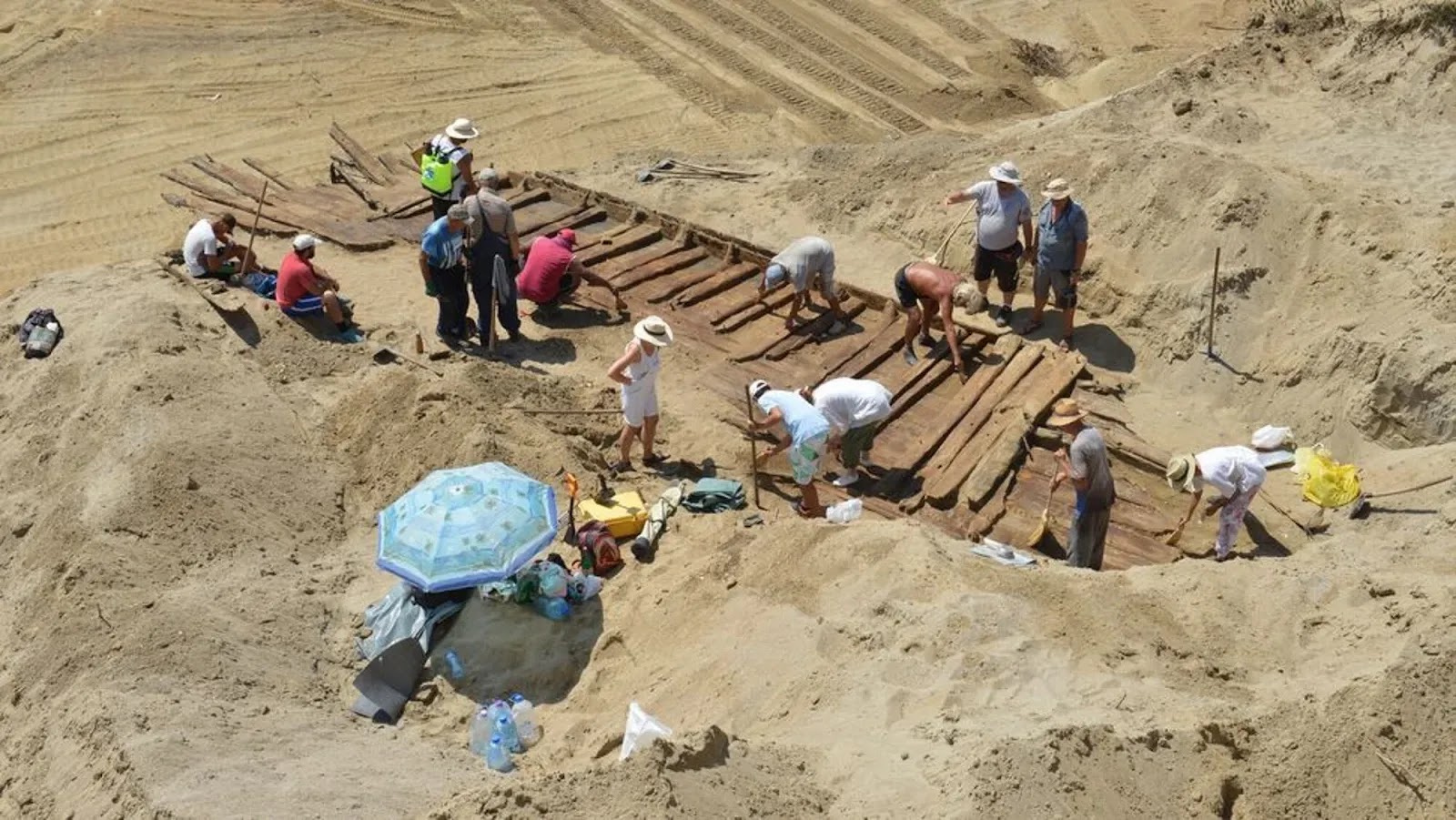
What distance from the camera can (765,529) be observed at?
29.5 feet

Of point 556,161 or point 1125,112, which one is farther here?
point 556,161

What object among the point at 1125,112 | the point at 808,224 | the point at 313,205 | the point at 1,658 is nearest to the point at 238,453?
the point at 1,658

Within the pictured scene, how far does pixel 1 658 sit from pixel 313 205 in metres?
7.73

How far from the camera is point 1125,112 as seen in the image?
576 inches

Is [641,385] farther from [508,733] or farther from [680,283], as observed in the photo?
[680,283]

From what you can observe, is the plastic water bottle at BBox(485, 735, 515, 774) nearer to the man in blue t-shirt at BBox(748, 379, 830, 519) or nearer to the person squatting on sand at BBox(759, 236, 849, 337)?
the man in blue t-shirt at BBox(748, 379, 830, 519)

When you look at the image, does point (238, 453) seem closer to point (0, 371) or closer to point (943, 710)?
point (0, 371)

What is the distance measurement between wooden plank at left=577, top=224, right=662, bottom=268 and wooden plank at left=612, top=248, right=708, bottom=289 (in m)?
0.40

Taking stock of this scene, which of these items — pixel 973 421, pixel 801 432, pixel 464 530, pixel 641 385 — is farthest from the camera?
pixel 973 421

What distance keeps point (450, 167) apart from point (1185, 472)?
800cm

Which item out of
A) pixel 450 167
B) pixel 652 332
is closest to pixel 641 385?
pixel 652 332

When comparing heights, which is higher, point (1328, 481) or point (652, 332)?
point (652, 332)

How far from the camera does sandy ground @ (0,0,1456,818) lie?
21.3 ft

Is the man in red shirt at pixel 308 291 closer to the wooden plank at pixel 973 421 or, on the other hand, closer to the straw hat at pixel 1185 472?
the wooden plank at pixel 973 421
